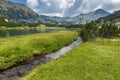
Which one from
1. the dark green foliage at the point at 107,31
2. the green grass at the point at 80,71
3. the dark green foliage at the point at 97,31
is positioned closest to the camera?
the green grass at the point at 80,71

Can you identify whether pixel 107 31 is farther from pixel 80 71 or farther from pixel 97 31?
pixel 80 71

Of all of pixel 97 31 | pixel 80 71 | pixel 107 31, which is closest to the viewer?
pixel 80 71

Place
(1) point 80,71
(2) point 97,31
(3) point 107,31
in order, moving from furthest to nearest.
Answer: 1. (3) point 107,31
2. (2) point 97,31
3. (1) point 80,71

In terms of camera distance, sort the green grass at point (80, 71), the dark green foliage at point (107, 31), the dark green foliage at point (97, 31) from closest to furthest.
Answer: the green grass at point (80, 71) → the dark green foliage at point (97, 31) → the dark green foliage at point (107, 31)

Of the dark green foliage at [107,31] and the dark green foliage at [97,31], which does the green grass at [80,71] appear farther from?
the dark green foliage at [107,31]

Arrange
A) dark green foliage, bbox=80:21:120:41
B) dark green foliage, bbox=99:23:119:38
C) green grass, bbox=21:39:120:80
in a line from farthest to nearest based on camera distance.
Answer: dark green foliage, bbox=99:23:119:38
dark green foliage, bbox=80:21:120:41
green grass, bbox=21:39:120:80

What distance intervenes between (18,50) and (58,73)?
21.4 meters

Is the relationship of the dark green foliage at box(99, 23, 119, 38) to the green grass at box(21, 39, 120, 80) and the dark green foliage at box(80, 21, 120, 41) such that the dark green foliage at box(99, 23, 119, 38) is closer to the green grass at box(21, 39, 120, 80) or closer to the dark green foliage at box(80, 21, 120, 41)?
the dark green foliage at box(80, 21, 120, 41)

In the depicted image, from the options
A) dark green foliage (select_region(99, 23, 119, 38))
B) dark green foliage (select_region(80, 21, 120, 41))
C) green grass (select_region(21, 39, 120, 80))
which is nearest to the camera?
green grass (select_region(21, 39, 120, 80))

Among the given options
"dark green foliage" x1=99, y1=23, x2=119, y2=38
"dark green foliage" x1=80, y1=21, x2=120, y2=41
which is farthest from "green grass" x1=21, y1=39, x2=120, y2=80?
"dark green foliage" x1=99, y1=23, x2=119, y2=38

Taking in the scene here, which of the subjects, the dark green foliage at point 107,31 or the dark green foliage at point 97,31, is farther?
the dark green foliage at point 107,31

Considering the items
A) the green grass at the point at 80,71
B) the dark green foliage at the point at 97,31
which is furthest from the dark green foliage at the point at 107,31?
the green grass at the point at 80,71

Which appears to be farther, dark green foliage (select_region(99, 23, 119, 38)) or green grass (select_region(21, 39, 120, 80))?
dark green foliage (select_region(99, 23, 119, 38))

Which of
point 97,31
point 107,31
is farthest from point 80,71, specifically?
point 107,31
